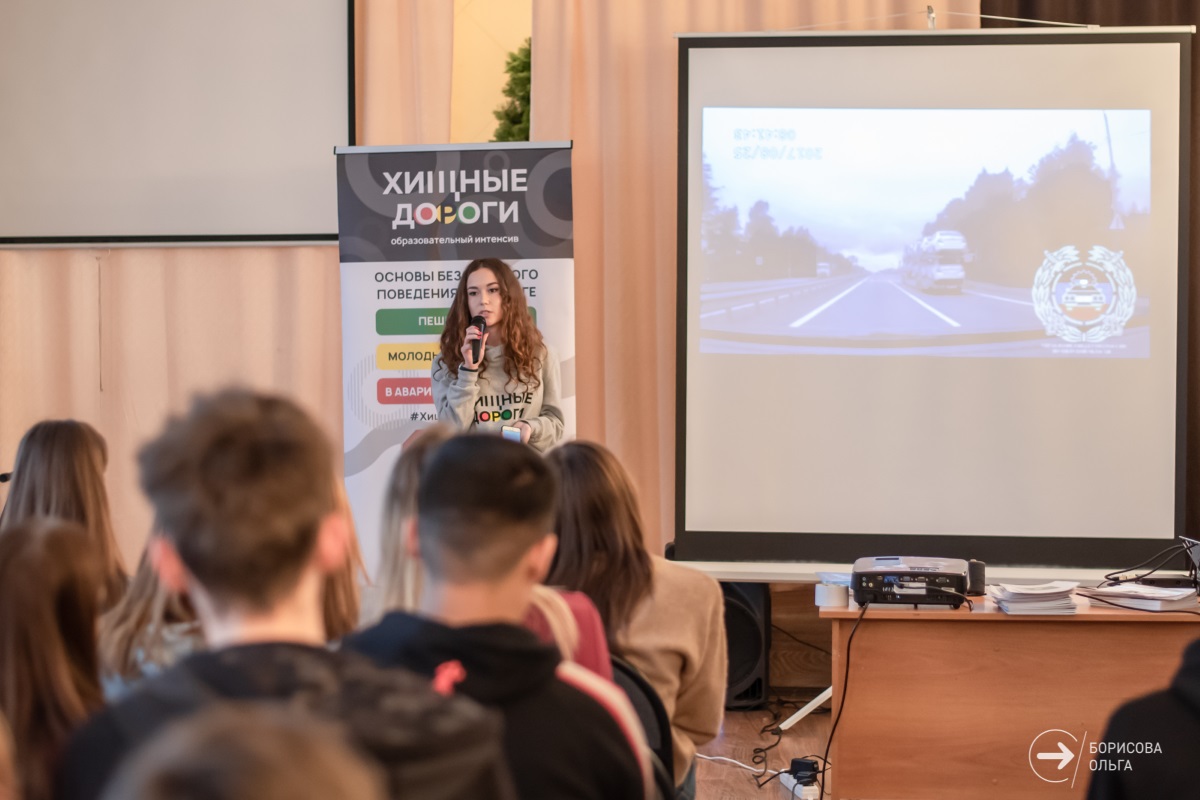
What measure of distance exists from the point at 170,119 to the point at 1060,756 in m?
4.40

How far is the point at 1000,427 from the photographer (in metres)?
4.22

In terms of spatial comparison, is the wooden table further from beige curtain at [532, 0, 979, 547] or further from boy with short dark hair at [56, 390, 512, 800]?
boy with short dark hair at [56, 390, 512, 800]

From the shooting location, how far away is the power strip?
3.42m

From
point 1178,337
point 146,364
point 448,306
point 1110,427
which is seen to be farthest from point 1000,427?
point 146,364

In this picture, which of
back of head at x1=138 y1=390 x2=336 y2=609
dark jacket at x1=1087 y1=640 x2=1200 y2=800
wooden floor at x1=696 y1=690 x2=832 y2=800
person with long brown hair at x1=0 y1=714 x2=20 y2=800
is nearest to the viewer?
back of head at x1=138 y1=390 x2=336 y2=609

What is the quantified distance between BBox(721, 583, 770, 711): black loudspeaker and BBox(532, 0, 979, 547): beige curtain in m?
0.57

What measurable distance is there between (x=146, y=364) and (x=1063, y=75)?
406 cm

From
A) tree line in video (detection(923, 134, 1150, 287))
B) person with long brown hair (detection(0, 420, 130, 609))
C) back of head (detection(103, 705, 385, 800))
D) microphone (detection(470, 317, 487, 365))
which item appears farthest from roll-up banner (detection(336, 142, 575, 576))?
back of head (detection(103, 705, 385, 800))

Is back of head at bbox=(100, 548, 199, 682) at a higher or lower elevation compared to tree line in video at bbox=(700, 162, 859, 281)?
lower

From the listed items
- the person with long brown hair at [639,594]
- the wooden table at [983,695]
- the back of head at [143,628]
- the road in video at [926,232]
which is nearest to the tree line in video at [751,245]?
the road in video at [926,232]

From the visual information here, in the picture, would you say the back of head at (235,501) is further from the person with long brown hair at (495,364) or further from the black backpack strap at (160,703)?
the person with long brown hair at (495,364)

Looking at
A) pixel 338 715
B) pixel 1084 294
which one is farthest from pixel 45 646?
pixel 1084 294

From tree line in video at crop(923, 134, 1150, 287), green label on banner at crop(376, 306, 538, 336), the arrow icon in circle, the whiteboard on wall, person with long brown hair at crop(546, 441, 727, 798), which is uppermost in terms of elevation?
the whiteboard on wall

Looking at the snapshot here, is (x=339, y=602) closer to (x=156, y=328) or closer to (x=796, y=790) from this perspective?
(x=796, y=790)
